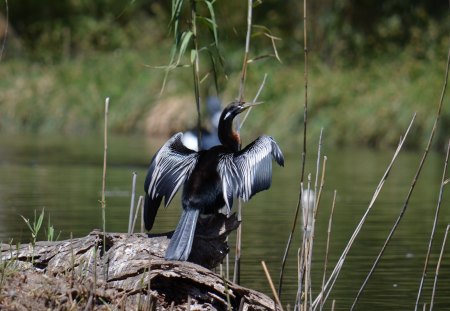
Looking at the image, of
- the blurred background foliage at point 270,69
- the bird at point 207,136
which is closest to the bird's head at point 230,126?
the bird at point 207,136

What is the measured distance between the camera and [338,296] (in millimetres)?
7660

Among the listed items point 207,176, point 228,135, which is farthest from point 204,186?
point 228,135

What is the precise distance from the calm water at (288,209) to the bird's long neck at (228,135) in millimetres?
954

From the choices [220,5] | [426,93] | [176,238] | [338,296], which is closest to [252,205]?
[338,296]

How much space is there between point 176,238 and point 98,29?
89.4 feet

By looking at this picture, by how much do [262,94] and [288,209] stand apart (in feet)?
35.9

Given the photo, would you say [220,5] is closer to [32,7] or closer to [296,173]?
[32,7]

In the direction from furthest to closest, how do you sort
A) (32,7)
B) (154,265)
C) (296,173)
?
(32,7) < (296,173) < (154,265)

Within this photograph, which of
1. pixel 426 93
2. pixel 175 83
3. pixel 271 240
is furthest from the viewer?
pixel 175 83

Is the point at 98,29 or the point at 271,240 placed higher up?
the point at 98,29

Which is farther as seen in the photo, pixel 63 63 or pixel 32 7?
pixel 32 7

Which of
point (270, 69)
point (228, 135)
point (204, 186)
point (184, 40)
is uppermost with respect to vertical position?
point (184, 40)

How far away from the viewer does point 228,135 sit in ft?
23.5

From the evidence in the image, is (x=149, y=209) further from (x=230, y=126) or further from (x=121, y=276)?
(x=121, y=276)
